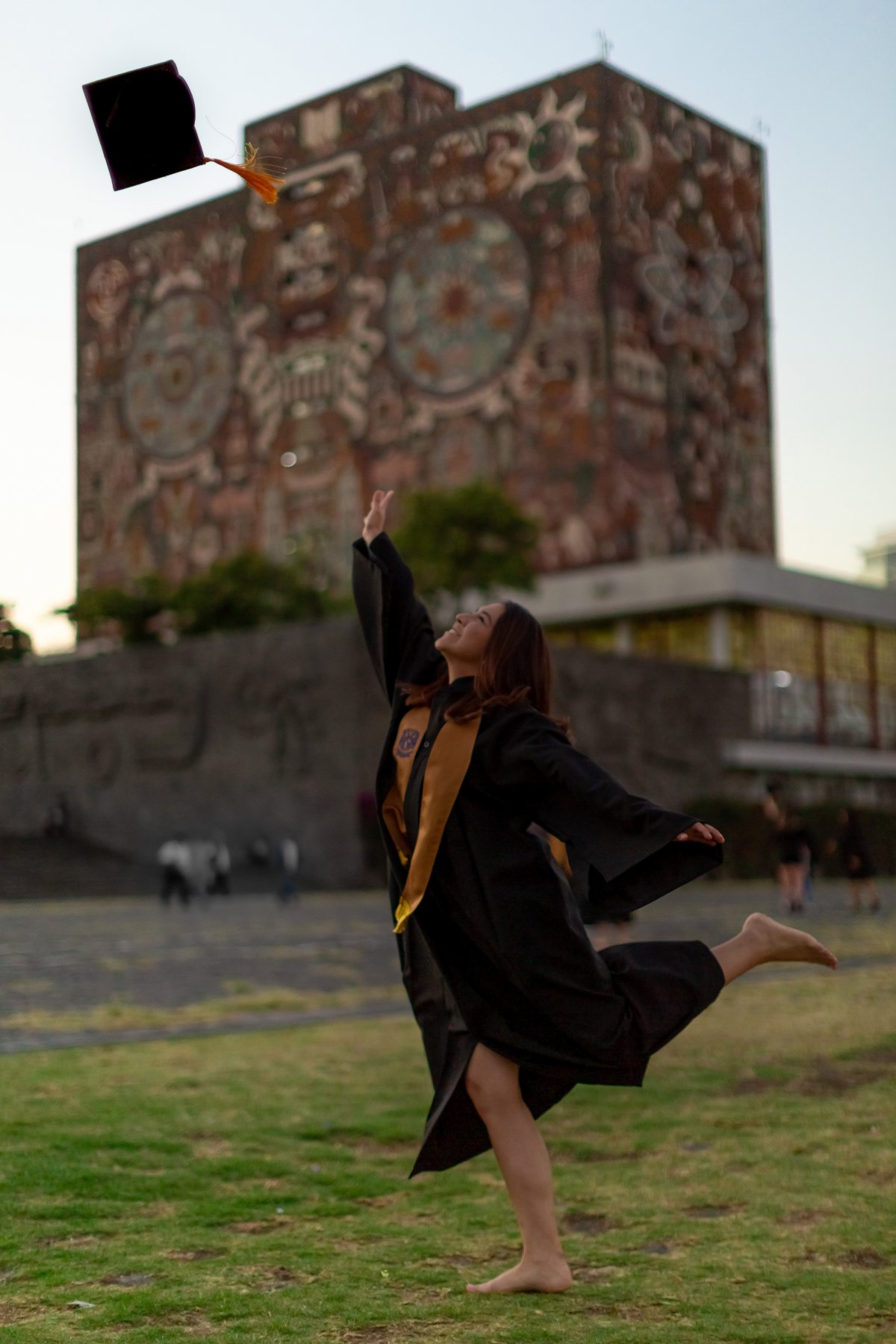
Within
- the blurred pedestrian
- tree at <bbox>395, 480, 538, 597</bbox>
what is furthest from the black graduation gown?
tree at <bbox>395, 480, 538, 597</bbox>

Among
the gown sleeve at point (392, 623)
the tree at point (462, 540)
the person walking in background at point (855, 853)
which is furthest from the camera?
the tree at point (462, 540)

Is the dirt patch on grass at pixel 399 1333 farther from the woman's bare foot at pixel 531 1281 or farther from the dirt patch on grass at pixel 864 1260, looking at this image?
the dirt patch on grass at pixel 864 1260

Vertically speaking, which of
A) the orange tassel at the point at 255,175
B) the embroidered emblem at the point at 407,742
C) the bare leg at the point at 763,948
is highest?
the orange tassel at the point at 255,175

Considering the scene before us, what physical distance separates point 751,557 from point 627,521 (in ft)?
13.7

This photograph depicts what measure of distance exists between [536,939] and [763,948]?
2.23 ft

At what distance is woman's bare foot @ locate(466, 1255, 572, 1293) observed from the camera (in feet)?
12.4

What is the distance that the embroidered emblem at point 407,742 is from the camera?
4.29 metres

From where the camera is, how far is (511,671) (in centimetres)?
420

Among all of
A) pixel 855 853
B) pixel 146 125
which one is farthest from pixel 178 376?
pixel 146 125

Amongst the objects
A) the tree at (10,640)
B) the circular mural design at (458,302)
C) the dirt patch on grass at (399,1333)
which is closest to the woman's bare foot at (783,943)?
the dirt patch on grass at (399,1333)

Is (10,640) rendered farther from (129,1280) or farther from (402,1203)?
(129,1280)

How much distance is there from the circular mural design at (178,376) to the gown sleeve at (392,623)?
59.4 metres

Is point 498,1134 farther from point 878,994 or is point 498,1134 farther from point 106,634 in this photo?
point 106,634

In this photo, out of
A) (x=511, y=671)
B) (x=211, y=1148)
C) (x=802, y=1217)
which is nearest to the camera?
(x=511, y=671)
